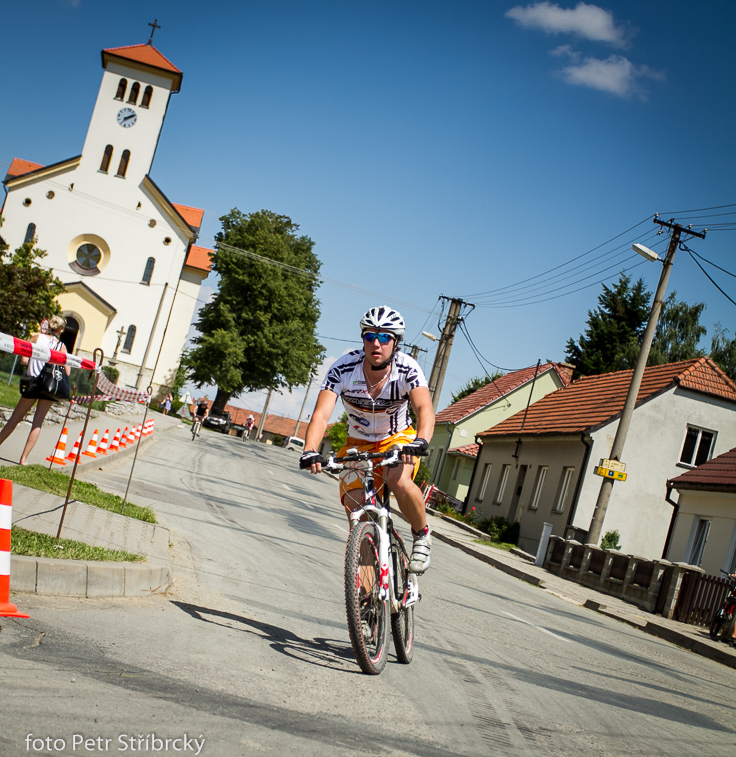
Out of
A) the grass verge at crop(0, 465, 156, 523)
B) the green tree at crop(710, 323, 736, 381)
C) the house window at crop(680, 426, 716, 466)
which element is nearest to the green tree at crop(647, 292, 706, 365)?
the green tree at crop(710, 323, 736, 381)

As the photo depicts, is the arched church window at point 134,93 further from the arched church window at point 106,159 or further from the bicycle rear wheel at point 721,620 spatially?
the bicycle rear wheel at point 721,620

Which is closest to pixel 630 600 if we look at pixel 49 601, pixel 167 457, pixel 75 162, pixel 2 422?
pixel 167 457

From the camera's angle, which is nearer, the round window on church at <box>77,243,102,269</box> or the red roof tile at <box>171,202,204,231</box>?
the round window on church at <box>77,243,102,269</box>

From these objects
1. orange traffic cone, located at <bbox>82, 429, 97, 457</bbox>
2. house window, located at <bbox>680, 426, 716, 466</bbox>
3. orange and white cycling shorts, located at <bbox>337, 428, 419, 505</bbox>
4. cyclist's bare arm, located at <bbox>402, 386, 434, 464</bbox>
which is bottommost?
orange traffic cone, located at <bbox>82, 429, 97, 457</bbox>

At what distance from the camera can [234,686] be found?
3889 millimetres

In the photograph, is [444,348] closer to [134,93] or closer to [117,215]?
[117,215]

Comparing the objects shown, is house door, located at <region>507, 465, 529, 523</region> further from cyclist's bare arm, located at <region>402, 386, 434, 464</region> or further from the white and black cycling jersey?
cyclist's bare arm, located at <region>402, 386, 434, 464</region>

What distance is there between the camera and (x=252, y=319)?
55.2 metres

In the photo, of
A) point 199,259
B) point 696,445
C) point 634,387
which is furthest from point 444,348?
point 199,259

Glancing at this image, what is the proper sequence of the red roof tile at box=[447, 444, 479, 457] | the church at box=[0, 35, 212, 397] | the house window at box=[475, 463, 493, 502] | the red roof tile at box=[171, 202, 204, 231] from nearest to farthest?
the house window at box=[475, 463, 493, 502] → the red roof tile at box=[447, 444, 479, 457] → the church at box=[0, 35, 212, 397] → the red roof tile at box=[171, 202, 204, 231]

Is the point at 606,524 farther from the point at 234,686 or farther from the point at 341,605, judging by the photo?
the point at 234,686

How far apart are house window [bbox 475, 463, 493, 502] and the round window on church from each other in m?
32.6

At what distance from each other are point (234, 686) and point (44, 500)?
4.49m

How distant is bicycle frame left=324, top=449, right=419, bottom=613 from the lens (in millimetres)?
4840
